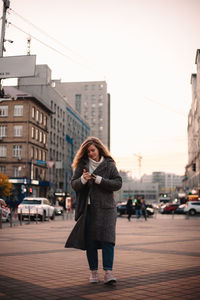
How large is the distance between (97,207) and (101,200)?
4.2 inches

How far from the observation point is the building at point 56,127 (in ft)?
210

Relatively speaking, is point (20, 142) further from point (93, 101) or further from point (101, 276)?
point (93, 101)

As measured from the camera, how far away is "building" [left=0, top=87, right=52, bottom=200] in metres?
51.5

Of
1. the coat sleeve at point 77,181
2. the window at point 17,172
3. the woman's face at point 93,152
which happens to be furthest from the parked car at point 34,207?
the window at point 17,172

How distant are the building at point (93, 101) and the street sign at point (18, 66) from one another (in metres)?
120

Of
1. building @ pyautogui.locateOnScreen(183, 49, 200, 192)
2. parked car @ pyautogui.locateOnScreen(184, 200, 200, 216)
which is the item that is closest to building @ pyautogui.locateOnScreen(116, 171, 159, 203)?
building @ pyautogui.locateOnScreen(183, 49, 200, 192)

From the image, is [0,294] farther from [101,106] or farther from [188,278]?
[101,106]

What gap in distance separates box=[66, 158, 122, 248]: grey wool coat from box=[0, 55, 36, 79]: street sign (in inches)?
247

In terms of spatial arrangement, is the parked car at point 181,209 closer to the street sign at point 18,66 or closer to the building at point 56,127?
the building at point 56,127

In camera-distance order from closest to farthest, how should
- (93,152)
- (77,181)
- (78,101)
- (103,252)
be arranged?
(103,252) → (77,181) → (93,152) → (78,101)

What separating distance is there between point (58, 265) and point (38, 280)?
4.17ft

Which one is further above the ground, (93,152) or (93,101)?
(93,101)

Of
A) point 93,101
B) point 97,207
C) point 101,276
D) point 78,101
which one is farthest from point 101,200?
point 78,101

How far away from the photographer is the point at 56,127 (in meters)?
69.0
